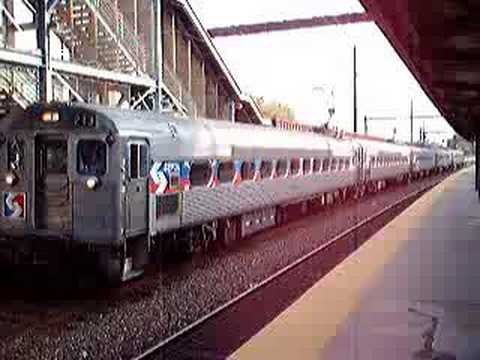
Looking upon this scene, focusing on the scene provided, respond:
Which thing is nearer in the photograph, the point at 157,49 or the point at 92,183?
the point at 92,183

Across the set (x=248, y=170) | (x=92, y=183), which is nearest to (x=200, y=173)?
(x=248, y=170)

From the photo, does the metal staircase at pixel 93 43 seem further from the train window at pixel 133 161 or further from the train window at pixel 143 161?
the train window at pixel 133 161

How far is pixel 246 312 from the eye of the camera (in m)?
9.80

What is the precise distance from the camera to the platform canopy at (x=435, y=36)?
880cm

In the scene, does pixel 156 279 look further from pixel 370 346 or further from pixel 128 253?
pixel 370 346

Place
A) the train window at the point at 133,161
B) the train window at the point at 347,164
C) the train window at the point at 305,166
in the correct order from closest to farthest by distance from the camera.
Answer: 1. the train window at the point at 133,161
2. the train window at the point at 305,166
3. the train window at the point at 347,164

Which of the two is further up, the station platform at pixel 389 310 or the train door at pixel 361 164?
the train door at pixel 361 164

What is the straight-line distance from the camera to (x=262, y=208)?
1795 centimetres

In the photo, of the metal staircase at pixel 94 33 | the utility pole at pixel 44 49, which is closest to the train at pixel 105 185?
the utility pole at pixel 44 49

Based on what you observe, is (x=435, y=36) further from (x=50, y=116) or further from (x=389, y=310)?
(x=50, y=116)

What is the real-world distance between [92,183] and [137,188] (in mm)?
804

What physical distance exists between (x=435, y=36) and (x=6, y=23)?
14947 mm

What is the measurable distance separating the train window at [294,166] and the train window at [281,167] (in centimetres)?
53

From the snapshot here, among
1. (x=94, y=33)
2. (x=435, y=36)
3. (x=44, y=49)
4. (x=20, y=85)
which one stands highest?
(x=94, y=33)
